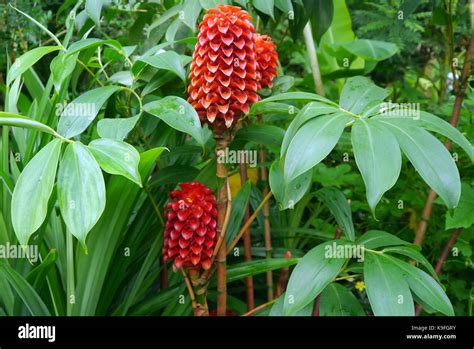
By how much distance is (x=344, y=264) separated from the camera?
1.23m

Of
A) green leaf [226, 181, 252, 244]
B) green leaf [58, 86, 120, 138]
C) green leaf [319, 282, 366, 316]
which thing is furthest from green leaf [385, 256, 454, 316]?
green leaf [58, 86, 120, 138]

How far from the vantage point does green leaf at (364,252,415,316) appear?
1083 mm

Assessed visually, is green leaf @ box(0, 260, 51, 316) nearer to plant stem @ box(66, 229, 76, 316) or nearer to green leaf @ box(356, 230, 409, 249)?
plant stem @ box(66, 229, 76, 316)

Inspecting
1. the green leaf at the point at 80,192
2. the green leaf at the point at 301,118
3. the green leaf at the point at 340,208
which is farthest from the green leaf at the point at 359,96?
the green leaf at the point at 80,192

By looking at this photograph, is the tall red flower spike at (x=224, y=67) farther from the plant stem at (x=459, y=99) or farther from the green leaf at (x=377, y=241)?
the plant stem at (x=459, y=99)

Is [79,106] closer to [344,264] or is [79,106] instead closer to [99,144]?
[99,144]

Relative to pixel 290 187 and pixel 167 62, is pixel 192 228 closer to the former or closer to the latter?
pixel 290 187

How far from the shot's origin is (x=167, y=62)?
1187 millimetres

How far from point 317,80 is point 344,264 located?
2.32 feet

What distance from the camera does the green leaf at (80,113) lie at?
1.13 metres

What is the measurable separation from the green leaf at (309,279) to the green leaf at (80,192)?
36 cm

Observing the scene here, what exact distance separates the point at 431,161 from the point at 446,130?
9 centimetres

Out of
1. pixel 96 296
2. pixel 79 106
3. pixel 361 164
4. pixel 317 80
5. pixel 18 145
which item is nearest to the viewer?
pixel 361 164
